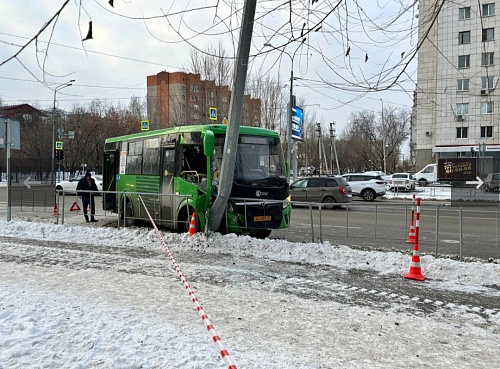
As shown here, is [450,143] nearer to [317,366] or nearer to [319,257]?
[319,257]

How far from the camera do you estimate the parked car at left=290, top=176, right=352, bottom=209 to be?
21109 mm

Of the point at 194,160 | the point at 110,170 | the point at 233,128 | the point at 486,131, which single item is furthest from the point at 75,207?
Answer: the point at 486,131

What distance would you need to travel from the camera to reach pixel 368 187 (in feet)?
89.3

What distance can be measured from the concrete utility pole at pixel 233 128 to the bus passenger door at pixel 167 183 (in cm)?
188

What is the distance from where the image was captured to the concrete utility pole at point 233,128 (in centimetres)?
852

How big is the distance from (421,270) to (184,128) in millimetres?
6896

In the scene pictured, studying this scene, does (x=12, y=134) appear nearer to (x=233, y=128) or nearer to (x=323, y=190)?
(x=233, y=128)

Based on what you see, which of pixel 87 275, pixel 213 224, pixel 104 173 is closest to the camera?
pixel 87 275

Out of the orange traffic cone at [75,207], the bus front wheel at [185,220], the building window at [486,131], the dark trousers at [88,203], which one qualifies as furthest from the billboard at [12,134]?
the building window at [486,131]

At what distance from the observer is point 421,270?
23.0 ft

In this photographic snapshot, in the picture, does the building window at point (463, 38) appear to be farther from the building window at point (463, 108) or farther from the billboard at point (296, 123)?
the billboard at point (296, 123)

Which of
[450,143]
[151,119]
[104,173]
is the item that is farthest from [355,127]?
[104,173]

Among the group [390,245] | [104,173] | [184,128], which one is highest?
[184,128]

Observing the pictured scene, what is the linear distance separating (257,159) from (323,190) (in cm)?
1124
